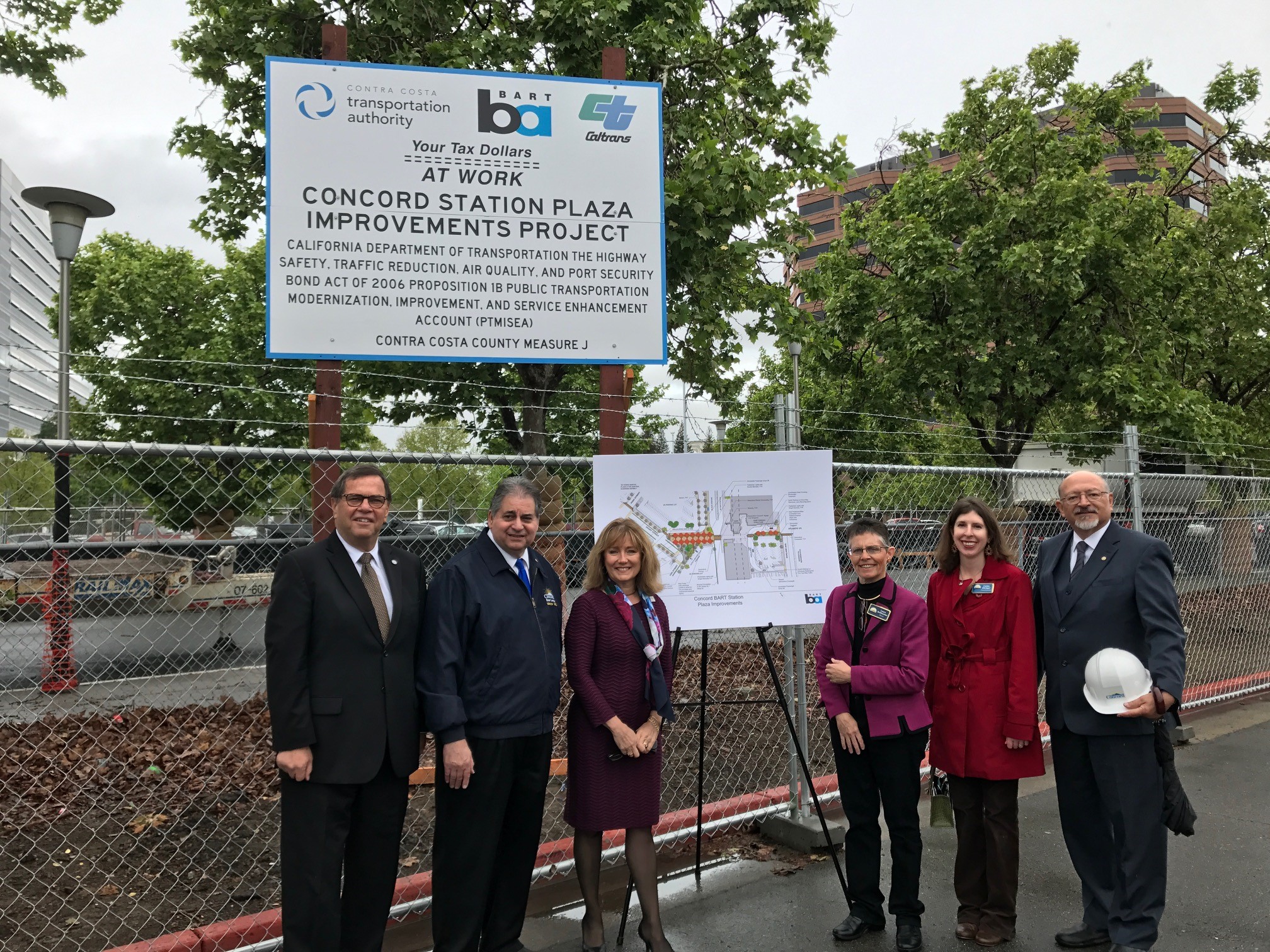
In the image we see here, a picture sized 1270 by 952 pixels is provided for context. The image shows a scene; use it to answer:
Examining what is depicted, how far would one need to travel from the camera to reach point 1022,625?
3938 mm

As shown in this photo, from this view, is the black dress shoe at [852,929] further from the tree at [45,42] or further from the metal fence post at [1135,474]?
the tree at [45,42]

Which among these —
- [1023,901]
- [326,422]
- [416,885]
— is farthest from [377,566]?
[1023,901]

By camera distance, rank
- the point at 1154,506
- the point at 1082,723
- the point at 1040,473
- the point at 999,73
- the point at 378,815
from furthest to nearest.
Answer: the point at 999,73
the point at 1154,506
the point at 1040,473
the point at 1082,723
the point at 378,815

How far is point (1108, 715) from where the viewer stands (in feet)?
12.4

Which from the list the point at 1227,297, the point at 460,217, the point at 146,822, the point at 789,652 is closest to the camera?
the point at 460,217

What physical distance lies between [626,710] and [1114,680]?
203 centimetres

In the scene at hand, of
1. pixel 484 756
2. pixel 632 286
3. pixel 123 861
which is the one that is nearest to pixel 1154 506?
pixel 632 286

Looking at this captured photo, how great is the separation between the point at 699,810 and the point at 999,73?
1663cm

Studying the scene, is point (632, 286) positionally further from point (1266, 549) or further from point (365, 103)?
point (1266, 549)

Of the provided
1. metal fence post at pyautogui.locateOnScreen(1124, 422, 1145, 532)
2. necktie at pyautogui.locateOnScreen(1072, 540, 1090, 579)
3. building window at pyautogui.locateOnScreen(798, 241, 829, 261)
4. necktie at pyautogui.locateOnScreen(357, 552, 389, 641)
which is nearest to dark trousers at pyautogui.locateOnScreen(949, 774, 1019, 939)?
necktie at pyautogui.locateOnScreen(1072, 540, 1090, 579)

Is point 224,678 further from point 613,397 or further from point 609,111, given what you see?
point 609,111

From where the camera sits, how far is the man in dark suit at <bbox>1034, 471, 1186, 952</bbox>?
370 cm

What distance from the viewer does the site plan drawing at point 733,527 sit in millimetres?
4188

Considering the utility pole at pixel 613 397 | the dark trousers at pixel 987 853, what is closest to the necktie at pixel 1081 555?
the dark trousers at pixel 987 853
